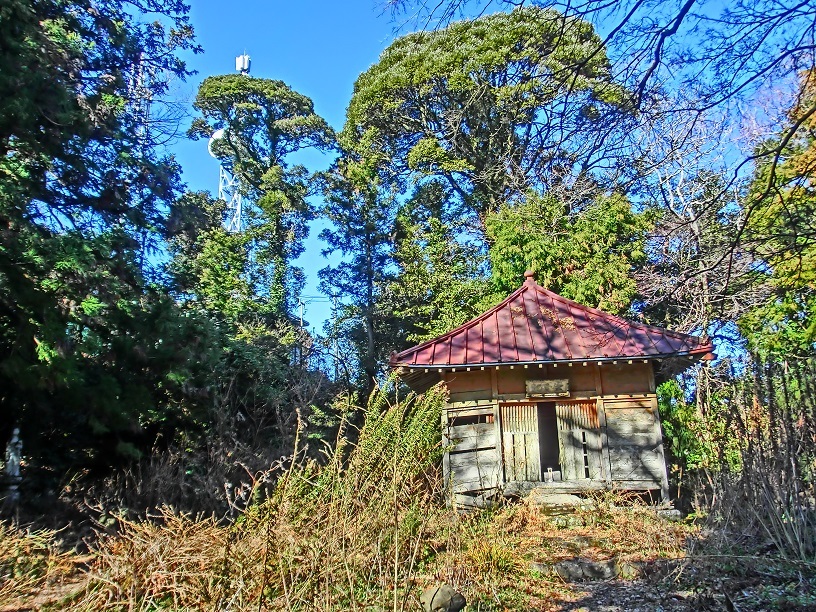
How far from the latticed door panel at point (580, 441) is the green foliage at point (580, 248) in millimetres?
5526

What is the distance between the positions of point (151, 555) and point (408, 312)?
1631 centimetres

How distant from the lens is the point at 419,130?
21.4 meters

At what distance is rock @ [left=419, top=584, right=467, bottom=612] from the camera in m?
4.87

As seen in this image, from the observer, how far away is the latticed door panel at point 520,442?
10.2m

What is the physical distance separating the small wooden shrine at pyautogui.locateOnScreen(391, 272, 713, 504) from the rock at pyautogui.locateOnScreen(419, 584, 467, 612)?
15.3 ft

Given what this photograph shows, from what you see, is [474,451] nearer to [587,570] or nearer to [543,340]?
[543,340]

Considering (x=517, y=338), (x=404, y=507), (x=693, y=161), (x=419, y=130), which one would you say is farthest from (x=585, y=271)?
(x=404, y=507)

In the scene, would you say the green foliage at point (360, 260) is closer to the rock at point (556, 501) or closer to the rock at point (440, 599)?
the rock at point (556, 501)

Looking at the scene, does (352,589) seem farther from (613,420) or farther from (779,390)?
(613,420)

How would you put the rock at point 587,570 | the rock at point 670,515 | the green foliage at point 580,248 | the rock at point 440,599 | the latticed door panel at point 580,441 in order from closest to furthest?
the rock at point 440,599
the rock at point 587,570
the rock at point 670,515
the latticed door panel at point 580,441
the green foliage at point 580,248

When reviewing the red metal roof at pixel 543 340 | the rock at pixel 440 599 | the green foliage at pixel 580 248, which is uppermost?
the green foliage at pixel 580 248

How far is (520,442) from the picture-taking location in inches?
407

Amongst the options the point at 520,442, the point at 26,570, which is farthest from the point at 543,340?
the point at 26,570

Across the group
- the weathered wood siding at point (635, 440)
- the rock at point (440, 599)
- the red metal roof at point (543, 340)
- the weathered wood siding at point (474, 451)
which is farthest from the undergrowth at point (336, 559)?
the red metal roof at point (543, 340)
